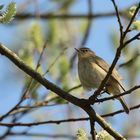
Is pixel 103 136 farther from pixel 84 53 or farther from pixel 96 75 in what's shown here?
pixel 84 53

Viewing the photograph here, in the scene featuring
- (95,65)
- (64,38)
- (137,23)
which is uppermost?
(64,38)

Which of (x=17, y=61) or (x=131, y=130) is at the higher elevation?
(x=131, y=130)

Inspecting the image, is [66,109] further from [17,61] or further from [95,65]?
[17,61]

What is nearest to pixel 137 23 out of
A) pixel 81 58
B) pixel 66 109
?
pixel 81 58

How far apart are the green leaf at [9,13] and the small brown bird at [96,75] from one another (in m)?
1.88

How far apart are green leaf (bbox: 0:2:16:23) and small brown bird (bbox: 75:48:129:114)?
1.88 meters

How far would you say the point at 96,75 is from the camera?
18.1ft

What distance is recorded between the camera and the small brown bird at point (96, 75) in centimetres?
537

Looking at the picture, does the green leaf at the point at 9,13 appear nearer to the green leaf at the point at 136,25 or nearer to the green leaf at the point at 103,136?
the green leaf at the point at 136,25

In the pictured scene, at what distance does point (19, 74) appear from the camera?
30.3 feet

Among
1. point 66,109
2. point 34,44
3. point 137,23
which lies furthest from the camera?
point 66,109

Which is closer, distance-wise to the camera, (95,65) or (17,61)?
(17,61)

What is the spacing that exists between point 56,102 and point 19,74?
4.34m

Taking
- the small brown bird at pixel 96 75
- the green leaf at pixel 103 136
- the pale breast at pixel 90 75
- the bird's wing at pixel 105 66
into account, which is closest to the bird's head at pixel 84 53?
the small brown bird at pixel 96 75
